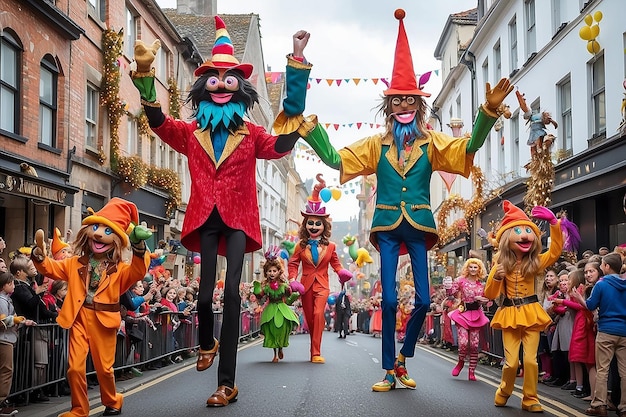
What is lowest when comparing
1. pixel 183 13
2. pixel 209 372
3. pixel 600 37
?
pixel 209 372

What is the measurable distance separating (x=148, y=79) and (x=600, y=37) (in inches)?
516

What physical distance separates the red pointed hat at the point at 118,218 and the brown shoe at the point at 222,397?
1.56 meters

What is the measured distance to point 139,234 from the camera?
7328 millimetres

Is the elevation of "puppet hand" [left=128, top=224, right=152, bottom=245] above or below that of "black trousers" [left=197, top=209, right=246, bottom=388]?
above

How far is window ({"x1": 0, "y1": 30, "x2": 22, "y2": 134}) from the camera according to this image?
648 inches

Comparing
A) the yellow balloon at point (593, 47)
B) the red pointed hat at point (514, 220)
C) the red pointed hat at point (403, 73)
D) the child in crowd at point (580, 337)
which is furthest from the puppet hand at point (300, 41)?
the yellow balloon at point (593, 47)

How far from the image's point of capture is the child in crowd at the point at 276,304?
13.6 m

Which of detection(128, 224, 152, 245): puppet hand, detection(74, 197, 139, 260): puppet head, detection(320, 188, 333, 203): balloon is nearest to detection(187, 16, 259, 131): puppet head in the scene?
detection(74, 197, 139, 260): puppet head

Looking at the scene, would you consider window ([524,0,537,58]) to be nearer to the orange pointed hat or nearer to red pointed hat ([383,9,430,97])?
red pointed hat ([383,9,430,97])

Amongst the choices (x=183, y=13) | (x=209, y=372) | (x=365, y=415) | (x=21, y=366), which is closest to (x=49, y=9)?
(x=209, y=372)

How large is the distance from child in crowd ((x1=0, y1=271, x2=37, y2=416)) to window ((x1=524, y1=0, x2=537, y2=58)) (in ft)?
63.4

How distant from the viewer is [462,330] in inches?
485

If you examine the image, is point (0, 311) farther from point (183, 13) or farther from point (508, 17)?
point (183, 13)

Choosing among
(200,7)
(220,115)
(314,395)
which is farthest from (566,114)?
(200,7)
